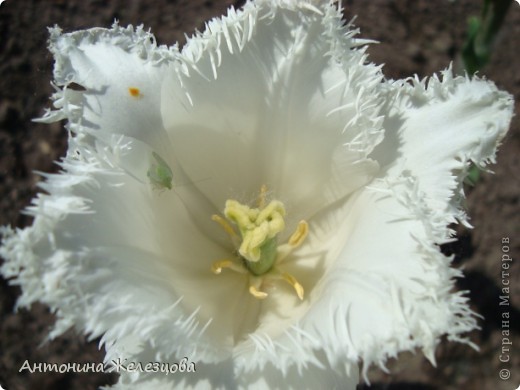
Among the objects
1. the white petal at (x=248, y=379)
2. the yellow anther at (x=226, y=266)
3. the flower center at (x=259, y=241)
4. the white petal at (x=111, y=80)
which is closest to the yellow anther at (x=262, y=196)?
the flower center at (x=259, y=241)

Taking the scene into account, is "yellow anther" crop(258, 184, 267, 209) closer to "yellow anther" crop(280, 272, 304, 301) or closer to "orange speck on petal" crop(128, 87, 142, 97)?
"yellow anther" crop(280, 272, 304, 301)

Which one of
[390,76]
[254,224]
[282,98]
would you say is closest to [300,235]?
[254,224]

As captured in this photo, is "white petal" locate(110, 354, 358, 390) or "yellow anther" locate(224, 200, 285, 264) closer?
"white petal" locate(110, 354, 358, 390)

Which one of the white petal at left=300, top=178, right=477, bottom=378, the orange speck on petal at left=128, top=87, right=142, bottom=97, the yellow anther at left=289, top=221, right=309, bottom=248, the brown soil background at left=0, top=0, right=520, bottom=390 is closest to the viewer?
the white petal at left=300, top=178, right=477, bottom=378

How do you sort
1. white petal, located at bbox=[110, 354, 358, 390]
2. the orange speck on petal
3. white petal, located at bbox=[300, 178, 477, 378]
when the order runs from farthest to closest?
the orange speck on petal
white petal, located at bbox=[110, 354, 358, 390]
white petal, located at bbox=[300, 178, 477, 378]

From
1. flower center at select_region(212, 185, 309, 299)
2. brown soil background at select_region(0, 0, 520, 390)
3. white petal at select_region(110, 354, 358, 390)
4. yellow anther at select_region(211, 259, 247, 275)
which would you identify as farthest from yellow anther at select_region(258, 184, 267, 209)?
brown soil background at select_region(0, 0, 520, 390)

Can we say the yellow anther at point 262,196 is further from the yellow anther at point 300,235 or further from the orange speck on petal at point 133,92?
the orange speck on petal at point 133,92

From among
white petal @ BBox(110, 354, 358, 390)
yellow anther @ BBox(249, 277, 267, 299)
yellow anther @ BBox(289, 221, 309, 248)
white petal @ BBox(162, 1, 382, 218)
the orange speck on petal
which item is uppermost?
the orange speck on petal

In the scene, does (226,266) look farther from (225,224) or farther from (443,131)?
(443,131)

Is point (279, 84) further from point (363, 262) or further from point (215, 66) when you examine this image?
point (363, 262)
